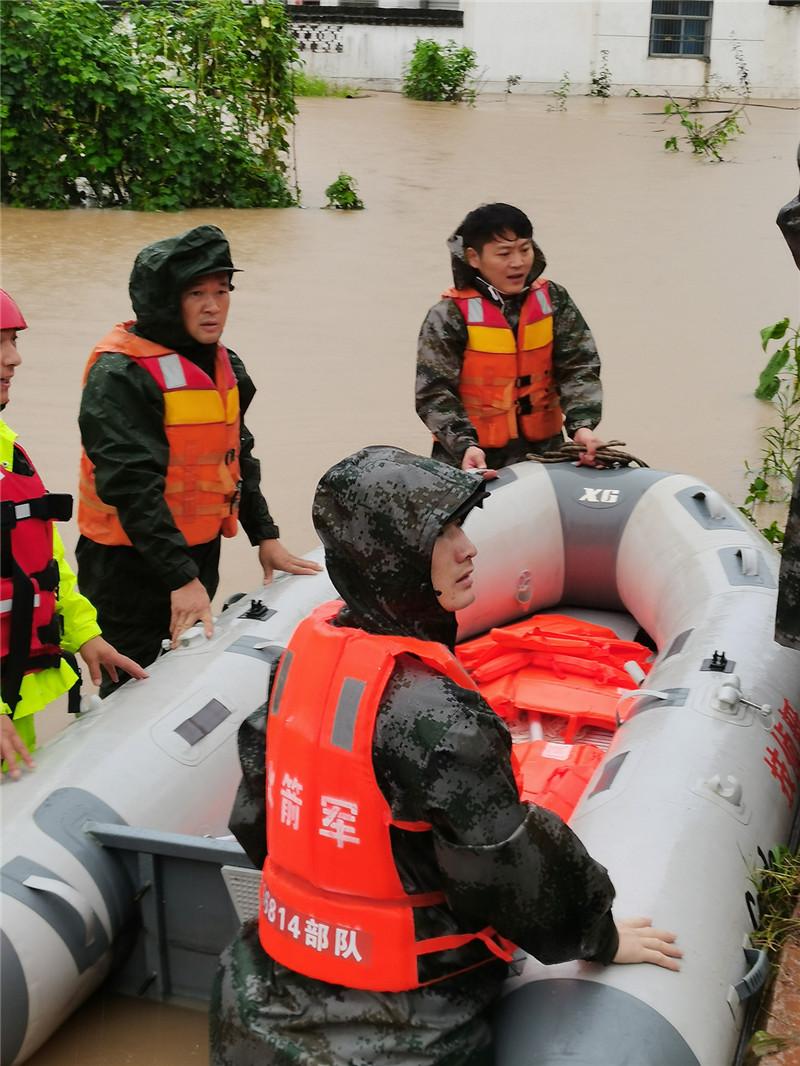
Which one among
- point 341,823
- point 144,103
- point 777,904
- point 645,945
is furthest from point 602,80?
point 341,823

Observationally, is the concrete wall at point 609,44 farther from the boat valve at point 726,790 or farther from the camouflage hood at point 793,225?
the boat valve at point 726,790

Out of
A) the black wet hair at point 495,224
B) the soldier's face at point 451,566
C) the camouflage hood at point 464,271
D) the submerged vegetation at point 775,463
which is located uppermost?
the black wet hair at point 495,224

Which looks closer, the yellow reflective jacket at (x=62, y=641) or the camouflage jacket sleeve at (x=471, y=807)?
the camouflage jacket sleeve at (x=471, y=807)

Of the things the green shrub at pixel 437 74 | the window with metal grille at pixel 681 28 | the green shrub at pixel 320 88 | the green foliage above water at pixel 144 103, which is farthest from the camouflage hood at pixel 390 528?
the window with metal grille at pixel 681 28

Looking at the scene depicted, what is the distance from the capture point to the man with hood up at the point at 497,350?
375 cm

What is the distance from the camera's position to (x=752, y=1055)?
7.01 feet

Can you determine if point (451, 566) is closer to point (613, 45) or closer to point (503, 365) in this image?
point (503, 365)

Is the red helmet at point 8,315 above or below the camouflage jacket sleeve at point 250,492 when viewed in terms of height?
above

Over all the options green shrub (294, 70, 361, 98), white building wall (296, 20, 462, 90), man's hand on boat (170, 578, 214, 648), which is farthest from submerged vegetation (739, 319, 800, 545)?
white building wall (296, 20, 462, 90)

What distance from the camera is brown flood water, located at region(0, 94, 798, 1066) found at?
6387mm

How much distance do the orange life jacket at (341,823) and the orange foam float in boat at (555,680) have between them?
1.33 metres

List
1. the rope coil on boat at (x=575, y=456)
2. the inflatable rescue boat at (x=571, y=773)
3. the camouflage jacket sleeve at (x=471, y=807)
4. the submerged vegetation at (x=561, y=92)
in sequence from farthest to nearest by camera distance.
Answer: the submerged vegetation at (x=561, y=92), the rope coil on boat at (x=575, y=456), the inflatable rescue boat at (x=571, y=773), the camouflage jacket sleeve at (x=471, y=807)

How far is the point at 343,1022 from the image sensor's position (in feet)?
5.65

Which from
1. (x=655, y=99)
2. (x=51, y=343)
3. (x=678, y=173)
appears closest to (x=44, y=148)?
(x=51, y=343)
